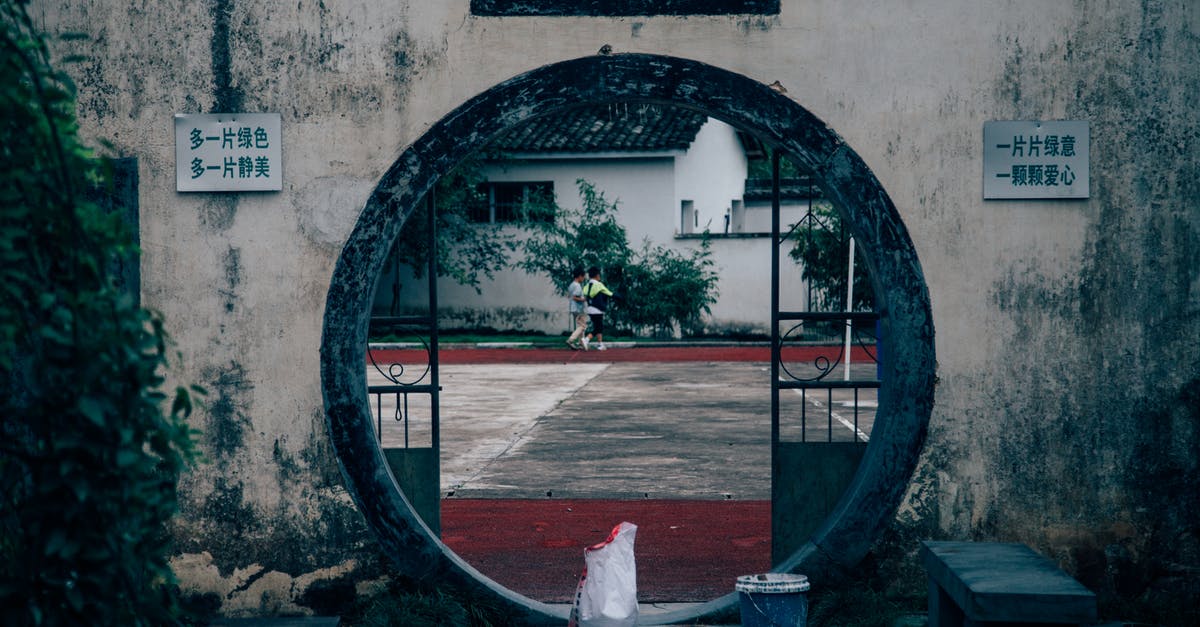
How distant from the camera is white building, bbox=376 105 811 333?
24188mm

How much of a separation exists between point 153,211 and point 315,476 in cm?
138

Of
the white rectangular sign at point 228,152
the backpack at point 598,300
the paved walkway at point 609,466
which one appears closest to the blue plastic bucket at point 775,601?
the paved walkway at point 609,466

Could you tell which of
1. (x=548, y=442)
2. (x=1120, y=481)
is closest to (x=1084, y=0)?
(x=1120, y=481)

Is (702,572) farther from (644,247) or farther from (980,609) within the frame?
(644,247)

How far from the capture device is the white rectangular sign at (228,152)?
207 inches

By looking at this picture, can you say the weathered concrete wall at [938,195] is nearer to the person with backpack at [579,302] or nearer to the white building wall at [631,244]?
the person with backpack at [579,302]

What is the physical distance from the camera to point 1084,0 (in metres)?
5.13

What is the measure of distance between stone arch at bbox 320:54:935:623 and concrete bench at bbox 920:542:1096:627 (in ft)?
2.06

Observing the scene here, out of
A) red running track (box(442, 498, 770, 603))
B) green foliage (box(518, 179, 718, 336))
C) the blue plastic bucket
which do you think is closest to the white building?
green foliage (box(518, 179, 718, 336))

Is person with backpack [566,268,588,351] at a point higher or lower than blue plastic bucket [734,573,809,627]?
higher

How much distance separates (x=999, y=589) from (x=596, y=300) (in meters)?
17.7

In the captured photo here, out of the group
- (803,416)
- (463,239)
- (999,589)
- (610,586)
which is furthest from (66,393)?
(463,239)

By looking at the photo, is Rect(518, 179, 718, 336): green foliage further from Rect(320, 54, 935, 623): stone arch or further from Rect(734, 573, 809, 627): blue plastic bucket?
Rect(734, 573, 809, 627): blue plastic bucket

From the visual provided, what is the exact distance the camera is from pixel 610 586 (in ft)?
16.6
